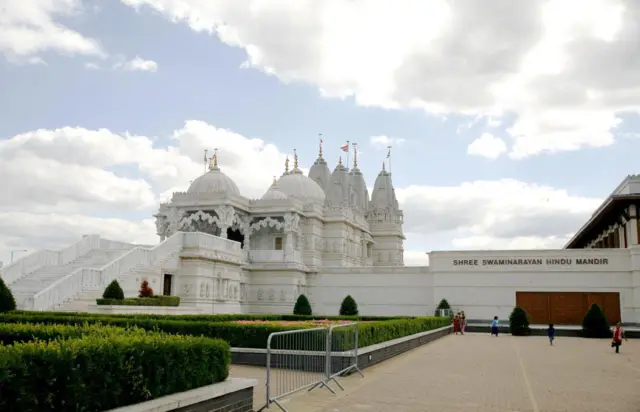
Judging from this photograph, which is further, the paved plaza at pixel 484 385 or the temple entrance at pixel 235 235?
the temple entrance at pixel 235 235

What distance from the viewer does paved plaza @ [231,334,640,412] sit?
1159cm

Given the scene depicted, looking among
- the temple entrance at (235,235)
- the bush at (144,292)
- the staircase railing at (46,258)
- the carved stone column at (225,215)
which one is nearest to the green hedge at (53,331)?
the bush at (144,292)

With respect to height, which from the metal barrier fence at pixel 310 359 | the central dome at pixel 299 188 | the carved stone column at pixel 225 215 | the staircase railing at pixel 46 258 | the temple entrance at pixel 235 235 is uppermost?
the central dome at pixel 299 188

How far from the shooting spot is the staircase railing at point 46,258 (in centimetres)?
2919

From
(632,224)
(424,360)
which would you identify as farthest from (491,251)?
(424,360)

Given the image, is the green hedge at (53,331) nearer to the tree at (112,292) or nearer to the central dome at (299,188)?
the tree at (112,292)

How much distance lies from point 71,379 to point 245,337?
1042 centimetres

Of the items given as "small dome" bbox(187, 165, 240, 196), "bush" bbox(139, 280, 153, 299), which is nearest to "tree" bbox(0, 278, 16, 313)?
"bush" bbox(139, 280, 153, 299)

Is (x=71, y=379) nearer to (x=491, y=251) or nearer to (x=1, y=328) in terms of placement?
(x=1, y=328)

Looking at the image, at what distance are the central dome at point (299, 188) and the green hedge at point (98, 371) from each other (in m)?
45.3

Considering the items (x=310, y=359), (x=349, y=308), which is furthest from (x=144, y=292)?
(x=310, y=359)

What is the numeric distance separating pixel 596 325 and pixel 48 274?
27.7m

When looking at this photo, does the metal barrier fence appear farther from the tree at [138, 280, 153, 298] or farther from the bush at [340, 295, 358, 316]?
the bush at [340, 295, 358, 316]

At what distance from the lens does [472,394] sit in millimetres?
12930
